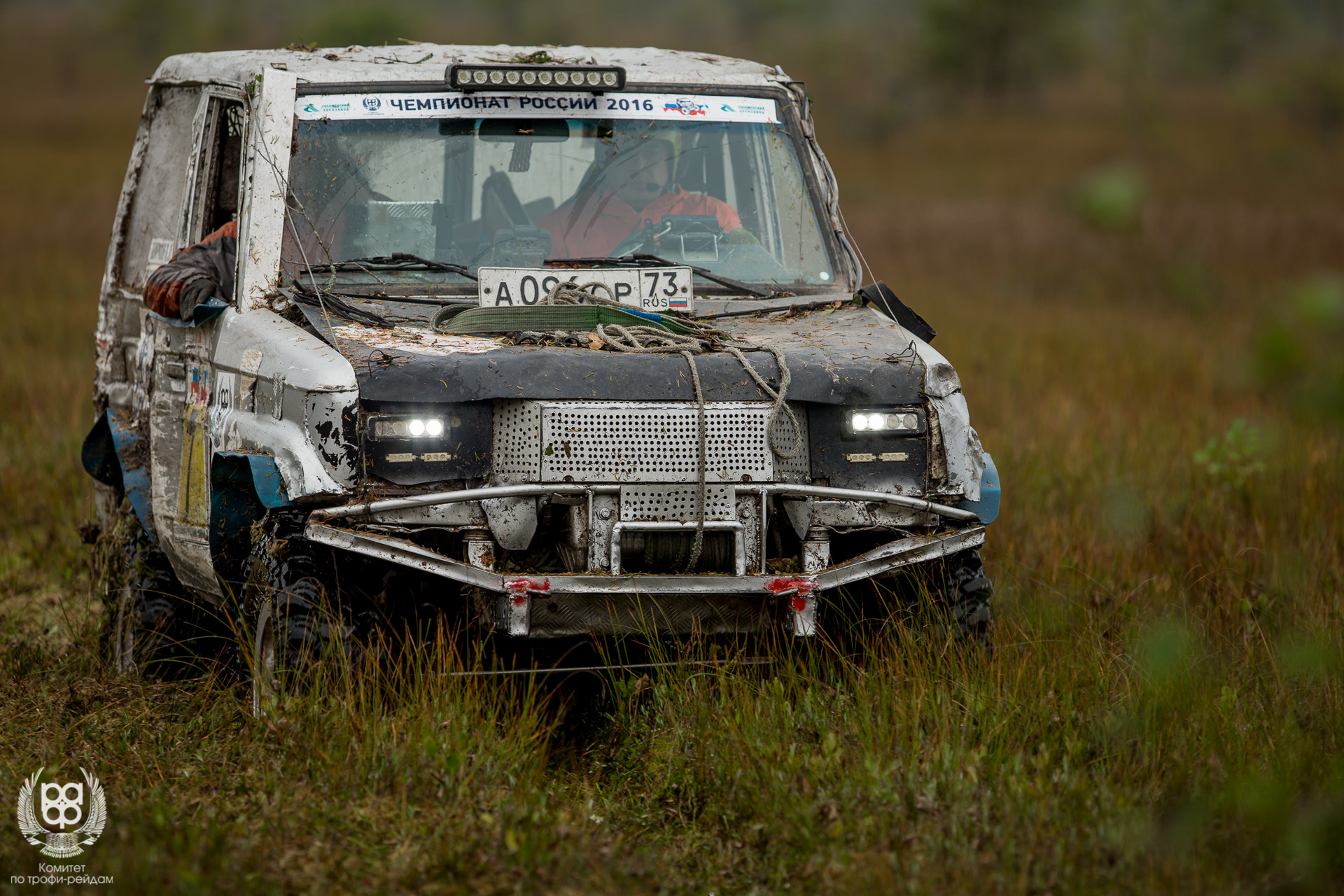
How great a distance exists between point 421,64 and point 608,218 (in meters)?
0.86

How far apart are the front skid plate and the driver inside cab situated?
5.33 feet

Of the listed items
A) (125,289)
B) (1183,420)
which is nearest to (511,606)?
(125,289)

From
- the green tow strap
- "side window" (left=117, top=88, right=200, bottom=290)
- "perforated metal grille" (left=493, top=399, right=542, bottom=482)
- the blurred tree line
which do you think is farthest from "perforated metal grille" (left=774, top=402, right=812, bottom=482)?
the blurred tree line

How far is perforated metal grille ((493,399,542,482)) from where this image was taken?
13.5 feet

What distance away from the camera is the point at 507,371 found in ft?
13.7

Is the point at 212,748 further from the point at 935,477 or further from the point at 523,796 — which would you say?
the point at 935,477

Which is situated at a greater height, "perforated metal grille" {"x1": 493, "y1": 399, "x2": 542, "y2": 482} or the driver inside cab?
the driver inside cab

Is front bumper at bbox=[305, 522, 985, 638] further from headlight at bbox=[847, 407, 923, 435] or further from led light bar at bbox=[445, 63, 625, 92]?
led light bar at bbox=[445, 63, 625, 92]

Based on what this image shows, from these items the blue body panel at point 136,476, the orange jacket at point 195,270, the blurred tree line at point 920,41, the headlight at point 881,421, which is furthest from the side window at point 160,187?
the blurred tree line at point 920,41

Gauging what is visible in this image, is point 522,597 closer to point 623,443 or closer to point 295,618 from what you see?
point 623,443

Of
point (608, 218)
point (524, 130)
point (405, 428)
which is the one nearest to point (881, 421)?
point (405, 428)

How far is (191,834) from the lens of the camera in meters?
3.43

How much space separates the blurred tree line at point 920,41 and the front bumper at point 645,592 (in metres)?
29.4

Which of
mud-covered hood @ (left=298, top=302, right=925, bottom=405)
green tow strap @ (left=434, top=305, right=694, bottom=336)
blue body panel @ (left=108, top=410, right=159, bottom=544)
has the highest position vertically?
green tow strap @ (left=434, top=305, right=694, bottom=336)
